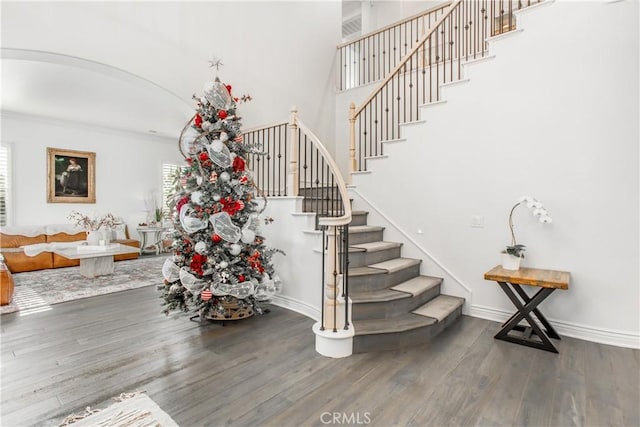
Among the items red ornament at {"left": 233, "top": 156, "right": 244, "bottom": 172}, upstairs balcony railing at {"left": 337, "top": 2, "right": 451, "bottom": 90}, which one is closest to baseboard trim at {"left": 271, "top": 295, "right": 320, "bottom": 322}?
red ornament at {"left": 233, "top": 156, "right": 244, "bottom": 172}

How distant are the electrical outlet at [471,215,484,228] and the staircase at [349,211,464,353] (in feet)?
2.46

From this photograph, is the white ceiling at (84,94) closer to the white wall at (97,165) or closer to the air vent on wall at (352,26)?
the white wall at (97,165)

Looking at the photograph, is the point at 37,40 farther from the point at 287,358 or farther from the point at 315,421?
the point at 315,421

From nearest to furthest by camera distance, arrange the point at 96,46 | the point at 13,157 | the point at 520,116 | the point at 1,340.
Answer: the point at 1,340 < the point at 520,116 < the point at 96,46 < the point at 13,157

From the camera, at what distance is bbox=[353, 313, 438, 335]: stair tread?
2785 mm

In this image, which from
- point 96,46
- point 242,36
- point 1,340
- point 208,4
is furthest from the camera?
point 242,36

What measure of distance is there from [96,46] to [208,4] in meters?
1.74

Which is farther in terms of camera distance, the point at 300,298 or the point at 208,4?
the point at 208,4

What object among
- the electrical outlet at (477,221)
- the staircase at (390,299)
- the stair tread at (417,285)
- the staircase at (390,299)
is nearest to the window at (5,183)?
the staircase at (390,299)

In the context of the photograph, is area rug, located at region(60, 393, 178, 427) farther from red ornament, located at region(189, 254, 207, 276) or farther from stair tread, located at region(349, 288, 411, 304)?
stair tread, located at region(349, 288, 411, 304)

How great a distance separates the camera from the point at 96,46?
364cm

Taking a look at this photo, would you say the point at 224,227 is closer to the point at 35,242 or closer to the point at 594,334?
the point at 594,334

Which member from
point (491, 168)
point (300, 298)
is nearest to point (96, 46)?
point (300, 298)

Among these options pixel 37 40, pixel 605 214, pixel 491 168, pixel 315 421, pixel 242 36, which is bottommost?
pixel 315 421
